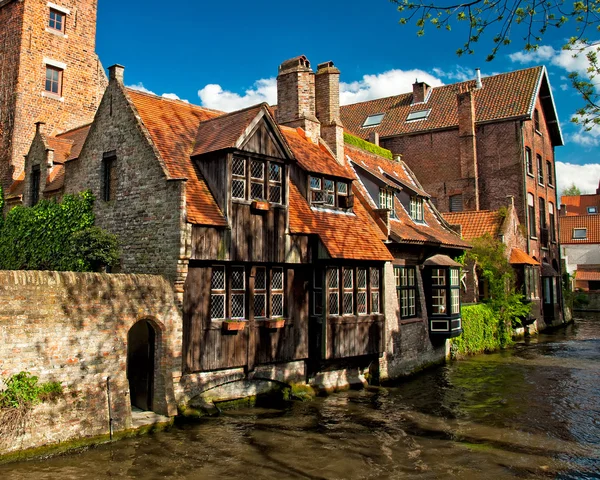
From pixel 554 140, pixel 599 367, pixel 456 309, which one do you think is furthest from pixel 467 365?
pixel 554 140

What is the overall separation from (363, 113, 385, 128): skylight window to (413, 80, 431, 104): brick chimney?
2737 millimetres

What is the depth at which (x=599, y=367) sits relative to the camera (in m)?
22.2

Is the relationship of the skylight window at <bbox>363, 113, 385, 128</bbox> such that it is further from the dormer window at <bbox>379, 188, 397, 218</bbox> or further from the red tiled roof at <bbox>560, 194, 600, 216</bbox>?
the red tiled roof at <bbox>560, 194, 600, 216</bbox>

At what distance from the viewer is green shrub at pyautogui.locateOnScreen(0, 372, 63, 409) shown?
10.3m

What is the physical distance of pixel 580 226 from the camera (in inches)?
2436

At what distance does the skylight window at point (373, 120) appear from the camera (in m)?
41.3

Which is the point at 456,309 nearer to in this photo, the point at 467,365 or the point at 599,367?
the point at 467,365

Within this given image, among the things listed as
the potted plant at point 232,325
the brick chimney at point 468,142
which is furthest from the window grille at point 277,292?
the brick chimney at point 468,142

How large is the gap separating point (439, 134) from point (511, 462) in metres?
29.1

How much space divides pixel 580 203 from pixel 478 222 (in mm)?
57274

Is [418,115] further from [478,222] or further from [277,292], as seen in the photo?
[277,292]

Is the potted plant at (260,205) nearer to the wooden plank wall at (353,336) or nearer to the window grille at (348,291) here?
the window grille at (348,291)

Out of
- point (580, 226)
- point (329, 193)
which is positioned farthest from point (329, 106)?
point (580, 226)

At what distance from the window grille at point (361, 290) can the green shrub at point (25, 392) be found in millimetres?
9536
